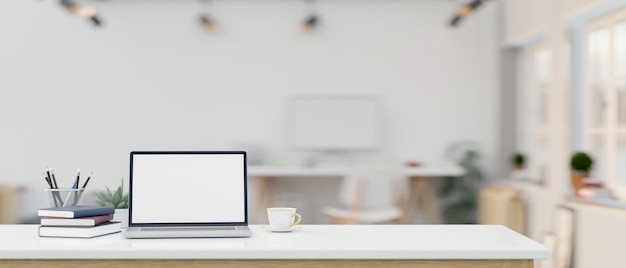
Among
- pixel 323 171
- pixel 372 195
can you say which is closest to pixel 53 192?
pixel 372 195

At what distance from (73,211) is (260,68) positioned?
5786 millimetres

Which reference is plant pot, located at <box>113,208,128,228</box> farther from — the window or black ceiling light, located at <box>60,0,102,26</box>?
black ceiling light, located at <box>60,0,102,26</box>

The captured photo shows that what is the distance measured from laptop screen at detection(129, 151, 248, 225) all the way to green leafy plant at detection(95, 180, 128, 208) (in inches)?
8.5

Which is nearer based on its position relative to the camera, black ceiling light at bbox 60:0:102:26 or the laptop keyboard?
the laptop keyboard

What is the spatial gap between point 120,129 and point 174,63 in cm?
88

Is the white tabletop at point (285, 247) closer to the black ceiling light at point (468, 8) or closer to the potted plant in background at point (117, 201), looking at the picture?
the potted plant in background at point (117, 201)

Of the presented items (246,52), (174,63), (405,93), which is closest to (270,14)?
(246,52)

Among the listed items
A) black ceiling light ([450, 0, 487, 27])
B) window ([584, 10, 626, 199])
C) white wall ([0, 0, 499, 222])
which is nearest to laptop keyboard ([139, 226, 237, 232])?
window ([584, 10, 626, 199])

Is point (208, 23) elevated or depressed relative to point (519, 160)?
elevated

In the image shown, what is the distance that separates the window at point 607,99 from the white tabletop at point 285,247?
9.74ft

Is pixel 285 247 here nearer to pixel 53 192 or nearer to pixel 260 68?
pixel 53 192

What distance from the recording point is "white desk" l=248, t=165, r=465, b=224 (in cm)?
764

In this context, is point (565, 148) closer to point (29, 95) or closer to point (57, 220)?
point (29, 95)

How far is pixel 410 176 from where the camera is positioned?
7961mm
